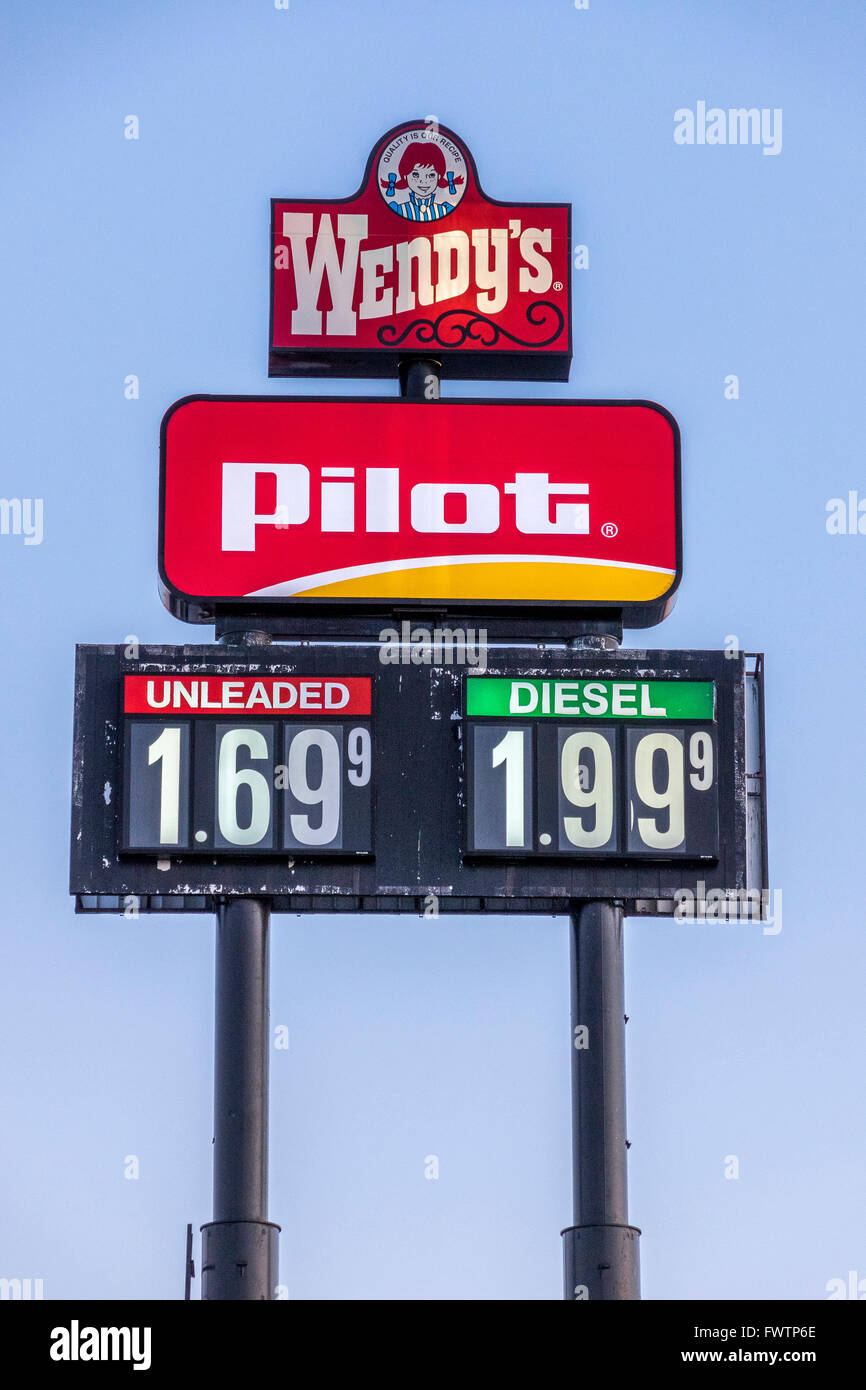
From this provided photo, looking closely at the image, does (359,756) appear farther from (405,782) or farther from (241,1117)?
(241,1117)

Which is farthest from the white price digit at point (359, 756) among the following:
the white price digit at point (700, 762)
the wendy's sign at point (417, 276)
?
the wendy's sign at point (417, 276)

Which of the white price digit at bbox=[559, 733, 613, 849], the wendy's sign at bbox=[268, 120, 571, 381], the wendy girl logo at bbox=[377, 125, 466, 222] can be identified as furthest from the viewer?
the wendy girl logo at bbox=[377, 125, 466, 222]

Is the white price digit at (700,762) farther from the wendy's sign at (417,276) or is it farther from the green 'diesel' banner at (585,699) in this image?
the wendy's sign at (417,276)

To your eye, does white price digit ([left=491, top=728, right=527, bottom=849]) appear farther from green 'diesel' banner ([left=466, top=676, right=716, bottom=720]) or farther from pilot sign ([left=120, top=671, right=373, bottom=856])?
pilot sign ([left=120, top=671, right=373, bottom=856])

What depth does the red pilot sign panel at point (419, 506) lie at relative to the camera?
21.7m

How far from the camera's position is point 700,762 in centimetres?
2091

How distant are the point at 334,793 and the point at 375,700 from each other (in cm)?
78

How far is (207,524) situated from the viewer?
21766 millimetres

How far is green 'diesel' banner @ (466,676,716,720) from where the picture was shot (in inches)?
823

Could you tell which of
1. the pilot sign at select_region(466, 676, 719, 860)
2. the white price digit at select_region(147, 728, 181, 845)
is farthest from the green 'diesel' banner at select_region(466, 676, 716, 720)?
the white price digit at select_region(147, 728, 181, 845)

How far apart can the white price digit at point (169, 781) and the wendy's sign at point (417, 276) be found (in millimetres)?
3720

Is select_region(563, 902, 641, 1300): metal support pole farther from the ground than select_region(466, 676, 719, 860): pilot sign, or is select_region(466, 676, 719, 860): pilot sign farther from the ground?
select_region(466, 676, 719, 860): pilot sign

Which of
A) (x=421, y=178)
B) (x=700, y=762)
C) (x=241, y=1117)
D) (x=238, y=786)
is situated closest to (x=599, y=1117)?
(x=241, y=1117)
